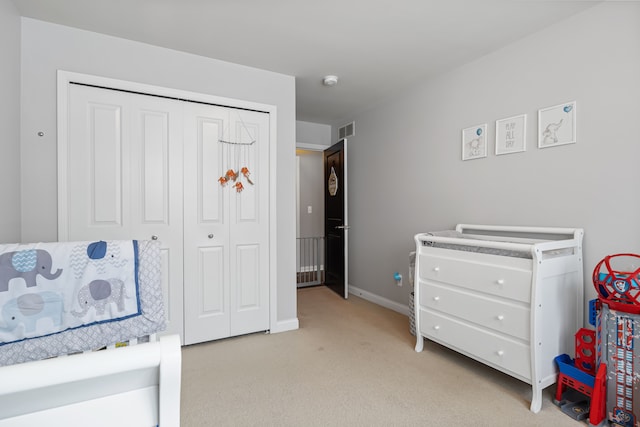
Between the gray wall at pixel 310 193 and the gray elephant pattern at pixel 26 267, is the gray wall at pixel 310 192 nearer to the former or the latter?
the gray wall at pixel 310 193

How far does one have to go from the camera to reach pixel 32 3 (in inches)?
77.6

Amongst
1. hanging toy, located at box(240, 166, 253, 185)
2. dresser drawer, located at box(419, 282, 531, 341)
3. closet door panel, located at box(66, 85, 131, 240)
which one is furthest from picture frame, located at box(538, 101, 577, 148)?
closet door panel, located at box(66, 85, 131, 240)

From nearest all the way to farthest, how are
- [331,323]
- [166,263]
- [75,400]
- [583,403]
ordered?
[75,400]
[583,403]
[166,263]
[331,323]

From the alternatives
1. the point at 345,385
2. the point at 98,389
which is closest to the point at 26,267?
the point at 98,389

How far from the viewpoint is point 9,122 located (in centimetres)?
196

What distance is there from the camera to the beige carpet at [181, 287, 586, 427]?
1.71 meters

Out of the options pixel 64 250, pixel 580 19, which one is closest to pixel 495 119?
pixel 580 19

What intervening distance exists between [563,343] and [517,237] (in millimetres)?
748

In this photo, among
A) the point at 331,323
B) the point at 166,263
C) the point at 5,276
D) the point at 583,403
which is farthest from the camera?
the point at 331,323

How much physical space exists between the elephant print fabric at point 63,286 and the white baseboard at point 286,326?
73.4 inches

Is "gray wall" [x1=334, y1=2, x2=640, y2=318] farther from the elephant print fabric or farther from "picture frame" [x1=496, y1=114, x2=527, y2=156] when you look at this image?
the elephant print fabric

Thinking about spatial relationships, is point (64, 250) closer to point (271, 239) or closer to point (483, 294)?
point (271, 239)

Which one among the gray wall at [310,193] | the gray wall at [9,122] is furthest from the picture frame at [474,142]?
the gray wall at [310,193]

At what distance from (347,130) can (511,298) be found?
305 centimetres
